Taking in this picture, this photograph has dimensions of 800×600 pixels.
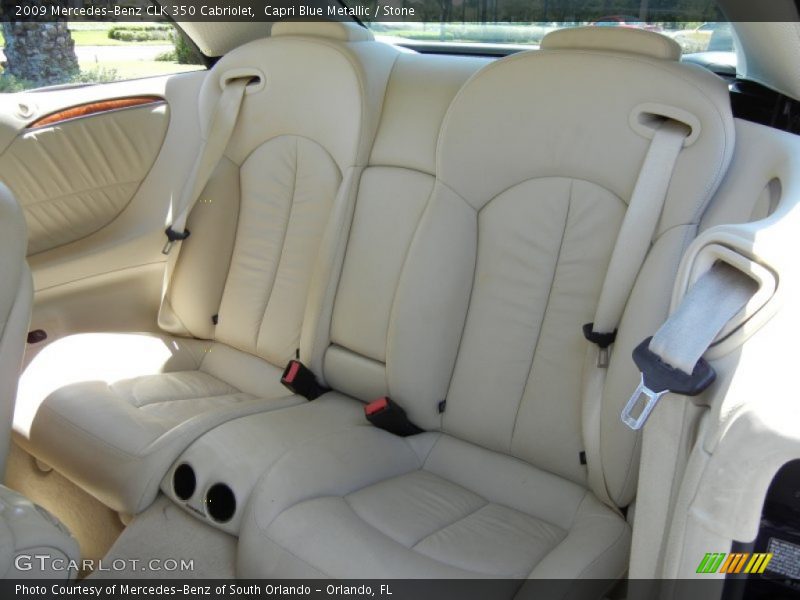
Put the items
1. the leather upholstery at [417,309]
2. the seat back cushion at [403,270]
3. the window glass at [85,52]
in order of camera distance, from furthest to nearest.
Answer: the window glass at [85,52], the seat back cushion at [403,270], the leather upholstery at [417,309]

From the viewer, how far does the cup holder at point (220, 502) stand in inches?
62.8

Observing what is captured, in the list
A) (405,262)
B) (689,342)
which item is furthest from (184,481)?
(689,342)

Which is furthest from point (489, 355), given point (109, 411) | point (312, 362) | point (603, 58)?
point (109, 411)

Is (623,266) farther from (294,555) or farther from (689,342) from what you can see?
(294,555)

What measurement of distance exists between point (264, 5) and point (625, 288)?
4.60ft

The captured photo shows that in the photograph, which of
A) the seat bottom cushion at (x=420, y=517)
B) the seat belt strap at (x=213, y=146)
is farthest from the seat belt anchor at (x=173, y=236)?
the seat bottom cushion at (x=420, y=517)

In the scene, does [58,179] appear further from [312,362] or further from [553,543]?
[553,543]

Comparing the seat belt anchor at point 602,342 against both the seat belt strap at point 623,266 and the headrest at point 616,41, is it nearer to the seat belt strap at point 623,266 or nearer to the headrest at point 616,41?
the seat belt strap at point 623,266

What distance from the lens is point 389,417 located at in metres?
1.80

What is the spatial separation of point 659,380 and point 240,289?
1.45 m

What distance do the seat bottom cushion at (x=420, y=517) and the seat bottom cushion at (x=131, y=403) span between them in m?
0.29

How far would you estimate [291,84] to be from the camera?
6.67 feet

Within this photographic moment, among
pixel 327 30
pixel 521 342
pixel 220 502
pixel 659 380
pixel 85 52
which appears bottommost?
pixel 220 502

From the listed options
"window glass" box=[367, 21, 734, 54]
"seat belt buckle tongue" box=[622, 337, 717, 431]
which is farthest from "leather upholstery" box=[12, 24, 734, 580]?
"seat belt buckle tongue" box=[622, 337, 717, 431]
